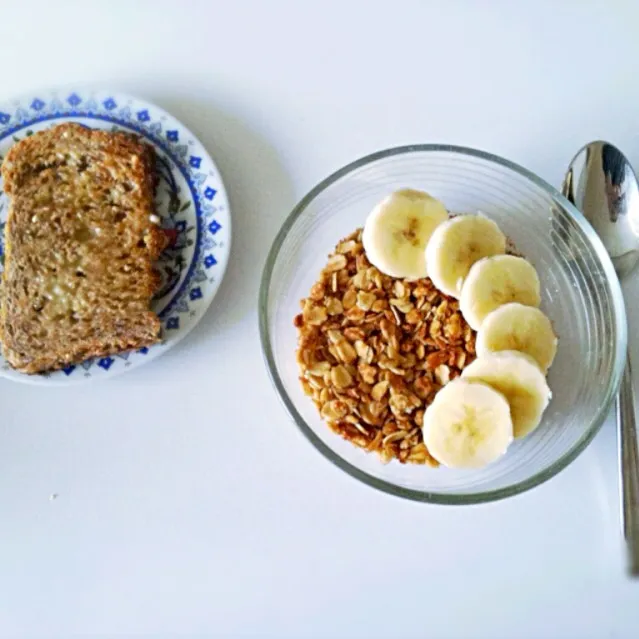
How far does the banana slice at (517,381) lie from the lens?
3.02 ft

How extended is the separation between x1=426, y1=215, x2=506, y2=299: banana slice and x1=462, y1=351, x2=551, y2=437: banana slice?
0.11m

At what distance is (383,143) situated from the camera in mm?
1161

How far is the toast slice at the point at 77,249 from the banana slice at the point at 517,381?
1.52 ft

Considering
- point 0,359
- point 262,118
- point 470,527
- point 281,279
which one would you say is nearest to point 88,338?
point 0,359

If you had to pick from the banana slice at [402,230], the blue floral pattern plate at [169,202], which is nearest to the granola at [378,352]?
the banana slice at [402,230]

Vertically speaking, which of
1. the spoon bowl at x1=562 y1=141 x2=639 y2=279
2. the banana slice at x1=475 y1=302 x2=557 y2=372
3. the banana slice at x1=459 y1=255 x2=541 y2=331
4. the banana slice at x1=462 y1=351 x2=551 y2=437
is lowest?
the banana slice at x1=462 y1=351 x2=551 y2=437

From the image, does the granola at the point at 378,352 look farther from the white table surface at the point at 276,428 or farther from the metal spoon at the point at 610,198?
the metal spoon at the point at 610,198

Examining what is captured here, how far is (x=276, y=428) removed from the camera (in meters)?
1.09

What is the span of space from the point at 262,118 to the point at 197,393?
1.46 feet

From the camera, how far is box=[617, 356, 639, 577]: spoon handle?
1.00 m

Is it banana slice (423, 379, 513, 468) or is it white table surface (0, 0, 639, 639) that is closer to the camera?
banana slice (423, 379, 513, 468)

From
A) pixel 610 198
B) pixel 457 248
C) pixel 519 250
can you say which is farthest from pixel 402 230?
pixel 610 198

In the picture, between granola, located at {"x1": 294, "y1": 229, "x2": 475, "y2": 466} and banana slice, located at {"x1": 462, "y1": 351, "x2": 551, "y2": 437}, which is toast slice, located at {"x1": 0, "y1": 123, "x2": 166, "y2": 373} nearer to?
granola, located at {"x1": 294, "y1": 229, "x2": 475, "y2": 466}

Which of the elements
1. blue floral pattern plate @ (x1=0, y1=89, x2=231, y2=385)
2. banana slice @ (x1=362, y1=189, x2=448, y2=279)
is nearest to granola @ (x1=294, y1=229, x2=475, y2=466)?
banana slice @ (x1=362, y1=189, x2=448, y2=279)
